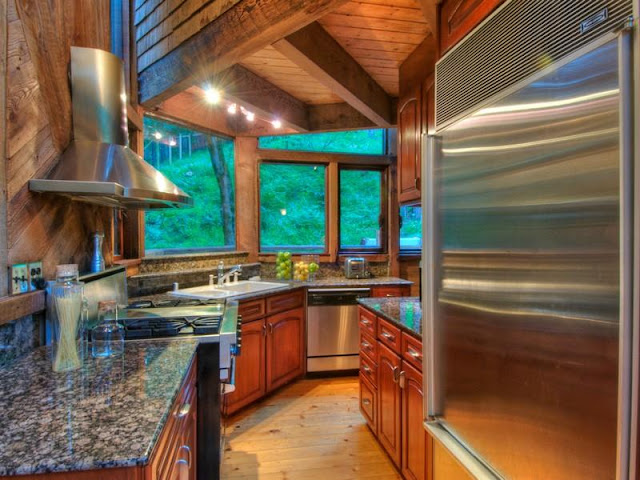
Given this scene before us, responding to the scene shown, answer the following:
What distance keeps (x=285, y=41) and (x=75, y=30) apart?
1.03 metres

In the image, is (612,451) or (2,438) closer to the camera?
(612,451)

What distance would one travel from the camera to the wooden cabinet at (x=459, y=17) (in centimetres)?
114

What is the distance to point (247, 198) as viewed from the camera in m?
3.84

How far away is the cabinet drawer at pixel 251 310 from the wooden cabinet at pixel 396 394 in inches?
33.4

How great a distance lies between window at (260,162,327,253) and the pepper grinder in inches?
79.6

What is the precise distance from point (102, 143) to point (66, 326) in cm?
98

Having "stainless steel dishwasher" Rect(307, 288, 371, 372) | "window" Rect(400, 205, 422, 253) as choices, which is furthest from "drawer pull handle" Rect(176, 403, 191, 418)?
"window" Rect(400, 205, 422, 253)

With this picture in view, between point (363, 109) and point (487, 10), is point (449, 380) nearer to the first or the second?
point (487, 10)

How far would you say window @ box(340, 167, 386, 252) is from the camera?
4.19 meters

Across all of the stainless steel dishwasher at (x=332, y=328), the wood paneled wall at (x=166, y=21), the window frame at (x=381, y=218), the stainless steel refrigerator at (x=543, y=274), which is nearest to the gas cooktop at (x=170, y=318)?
the stainless steel refrigerator at (x=543, y=274)

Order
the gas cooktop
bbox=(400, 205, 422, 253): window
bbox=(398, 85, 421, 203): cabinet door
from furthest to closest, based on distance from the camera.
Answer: bbox=(400, 205, 422, 253): window < bbox=(398, 85, 421, 203): cabinet door < the gas cooktop

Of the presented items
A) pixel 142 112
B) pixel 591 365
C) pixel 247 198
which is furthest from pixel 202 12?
pixel 591 365

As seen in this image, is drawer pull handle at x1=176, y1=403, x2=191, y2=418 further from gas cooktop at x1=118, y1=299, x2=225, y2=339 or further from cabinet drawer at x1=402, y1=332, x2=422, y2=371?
cabinet drawer at x1=402, y1=332, x2=422, y2=371

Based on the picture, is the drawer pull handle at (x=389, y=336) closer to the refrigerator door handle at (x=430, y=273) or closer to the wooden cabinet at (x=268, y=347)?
the refrigerator door handle at (x=430, y=273)
